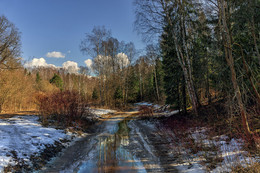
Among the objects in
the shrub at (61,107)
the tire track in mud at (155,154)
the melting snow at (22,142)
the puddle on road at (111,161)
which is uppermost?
the shrub at (61,107)

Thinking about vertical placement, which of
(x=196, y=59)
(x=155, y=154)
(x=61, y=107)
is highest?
(x=196, y=59)

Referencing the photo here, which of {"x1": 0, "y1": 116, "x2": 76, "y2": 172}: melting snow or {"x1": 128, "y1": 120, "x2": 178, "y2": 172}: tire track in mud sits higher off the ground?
{"x1": 0, "y1": 116, "x2": 76, "y2": 172}: melting snow

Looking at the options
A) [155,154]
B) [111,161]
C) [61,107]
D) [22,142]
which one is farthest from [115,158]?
[61,107]

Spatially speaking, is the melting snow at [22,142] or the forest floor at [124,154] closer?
the forest floor at [124,154]

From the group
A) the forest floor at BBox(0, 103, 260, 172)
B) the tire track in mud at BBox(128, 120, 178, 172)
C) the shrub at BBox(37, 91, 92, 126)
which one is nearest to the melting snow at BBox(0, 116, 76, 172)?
the forest floor at BBox(0, 103, 260, 172)

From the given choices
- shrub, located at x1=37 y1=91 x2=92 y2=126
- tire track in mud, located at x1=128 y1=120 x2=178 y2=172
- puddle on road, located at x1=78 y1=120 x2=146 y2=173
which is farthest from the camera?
shrub, located at x1=37 y1=91 x2=92 y2=126

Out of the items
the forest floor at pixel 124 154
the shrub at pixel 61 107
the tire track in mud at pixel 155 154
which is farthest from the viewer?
the shrub at pixel 61 107

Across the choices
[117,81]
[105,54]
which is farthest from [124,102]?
[105,54]

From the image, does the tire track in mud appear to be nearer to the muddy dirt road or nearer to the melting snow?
the muddy dirt road

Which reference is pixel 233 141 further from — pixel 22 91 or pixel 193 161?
pixel 22 91

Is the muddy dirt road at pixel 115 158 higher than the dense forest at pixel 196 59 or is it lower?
lower

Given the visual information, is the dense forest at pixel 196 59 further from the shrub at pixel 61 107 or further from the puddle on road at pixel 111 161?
the puddle on road at pixel 111 161

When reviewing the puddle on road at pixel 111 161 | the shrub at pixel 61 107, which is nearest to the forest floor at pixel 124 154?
the puddle on road at pixel 111 161

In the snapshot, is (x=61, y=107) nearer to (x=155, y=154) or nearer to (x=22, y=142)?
(x=22, y=142)
